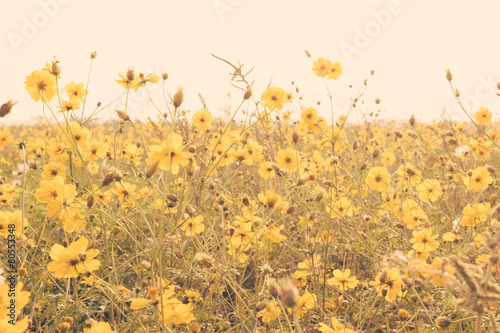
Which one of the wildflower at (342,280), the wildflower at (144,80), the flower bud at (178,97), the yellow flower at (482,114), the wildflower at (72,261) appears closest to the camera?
the wildflower at (72,261)

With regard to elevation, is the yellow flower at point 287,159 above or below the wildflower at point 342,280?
above

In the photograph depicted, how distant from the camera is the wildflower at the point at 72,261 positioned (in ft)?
2.92

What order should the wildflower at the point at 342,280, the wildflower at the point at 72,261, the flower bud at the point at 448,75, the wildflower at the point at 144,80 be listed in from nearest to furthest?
the wildflower at the point at 72,261, the wildflower at the point at 342,280, the wildflower at the point at 144,80, the flower bud at the point at 448,75

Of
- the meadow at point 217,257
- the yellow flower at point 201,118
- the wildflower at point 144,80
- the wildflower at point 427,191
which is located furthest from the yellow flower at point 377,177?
the wildflower at point 144,80

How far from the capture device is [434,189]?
2217mm

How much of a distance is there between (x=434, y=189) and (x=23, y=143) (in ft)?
8.00

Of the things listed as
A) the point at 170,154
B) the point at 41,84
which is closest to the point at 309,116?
the point at 170,154

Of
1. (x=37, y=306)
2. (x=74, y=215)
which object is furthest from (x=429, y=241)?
(x=37, y=306)

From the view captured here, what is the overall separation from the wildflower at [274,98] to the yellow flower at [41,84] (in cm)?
108

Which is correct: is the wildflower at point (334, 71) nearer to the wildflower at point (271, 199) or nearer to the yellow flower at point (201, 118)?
the yellow flower at point (201, 118)

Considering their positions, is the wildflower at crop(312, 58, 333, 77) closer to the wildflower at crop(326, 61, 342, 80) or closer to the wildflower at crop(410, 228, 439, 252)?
the wildflower at crop(326, 61, 342, 80)

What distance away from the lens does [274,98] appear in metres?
2.00

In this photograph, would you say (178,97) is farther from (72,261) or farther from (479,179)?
(479,179)

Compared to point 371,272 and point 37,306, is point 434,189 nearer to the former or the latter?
point 371,272
